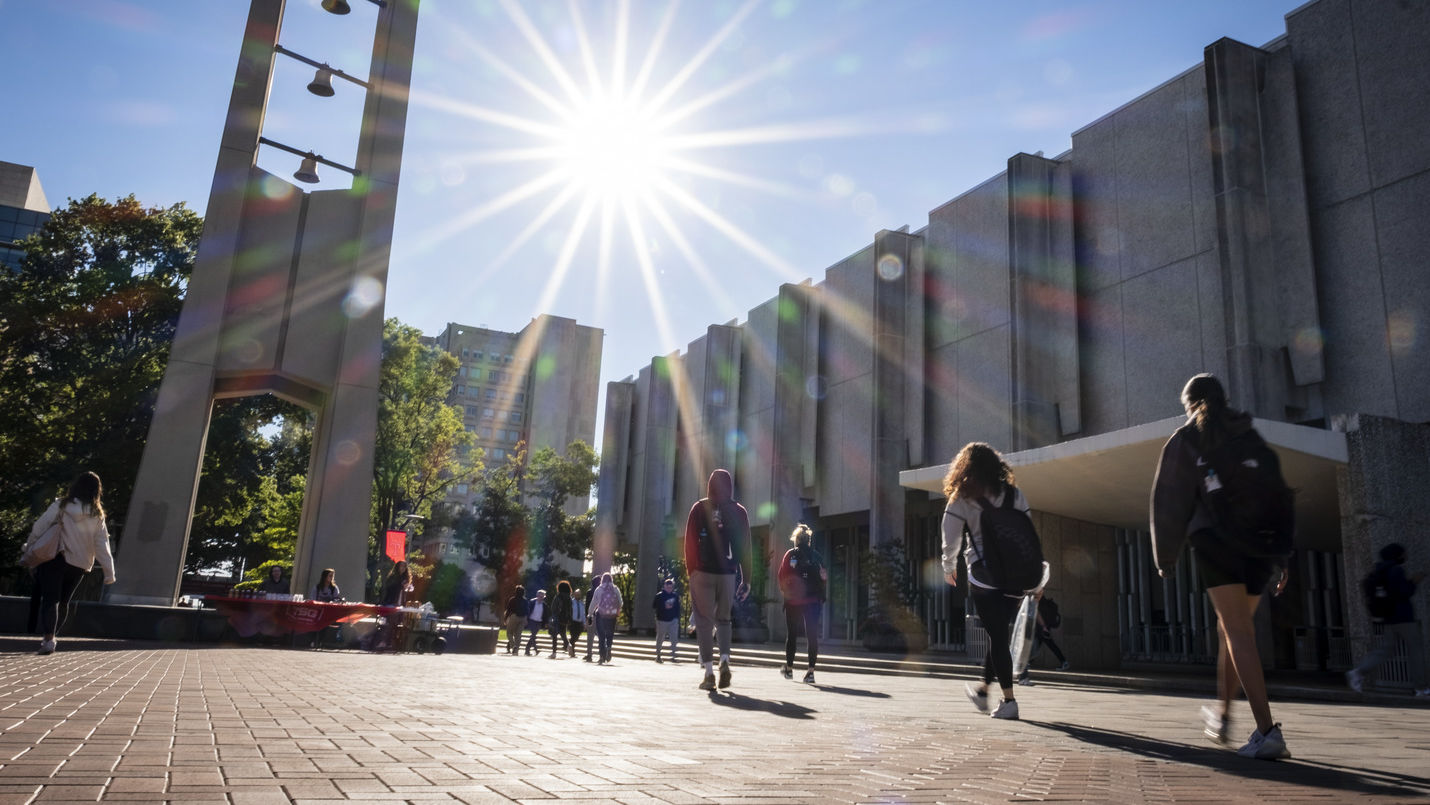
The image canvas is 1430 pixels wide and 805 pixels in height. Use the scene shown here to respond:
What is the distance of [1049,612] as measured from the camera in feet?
50.1

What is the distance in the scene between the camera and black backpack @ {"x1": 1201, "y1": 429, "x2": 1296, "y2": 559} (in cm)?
434

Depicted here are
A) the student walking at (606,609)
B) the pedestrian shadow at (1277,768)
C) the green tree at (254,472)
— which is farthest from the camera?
the green tree at (254,472)

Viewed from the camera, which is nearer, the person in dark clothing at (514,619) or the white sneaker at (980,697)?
the white sneaker at (980,697)

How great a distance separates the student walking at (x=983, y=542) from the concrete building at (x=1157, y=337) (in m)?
6.95

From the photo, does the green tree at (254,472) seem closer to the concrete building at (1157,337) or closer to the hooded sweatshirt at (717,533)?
the concrete building at (1157,337)

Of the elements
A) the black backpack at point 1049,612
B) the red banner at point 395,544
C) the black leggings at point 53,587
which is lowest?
the black leggings at point 53,587

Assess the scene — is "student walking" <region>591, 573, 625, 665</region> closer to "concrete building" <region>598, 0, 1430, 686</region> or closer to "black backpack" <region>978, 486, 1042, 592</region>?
"concrete building" <region>598, 0, 1430, 686</region>

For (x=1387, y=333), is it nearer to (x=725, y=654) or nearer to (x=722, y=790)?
(x=725, y=654)

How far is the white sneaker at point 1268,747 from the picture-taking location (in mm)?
4020

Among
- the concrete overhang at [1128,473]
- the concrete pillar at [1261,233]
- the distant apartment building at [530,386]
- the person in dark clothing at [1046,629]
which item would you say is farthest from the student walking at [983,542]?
the distant apartment building at [530,386]

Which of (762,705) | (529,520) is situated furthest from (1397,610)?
(529,520)

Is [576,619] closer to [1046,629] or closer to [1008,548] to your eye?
[1046,629]

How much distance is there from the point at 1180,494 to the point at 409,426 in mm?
33608

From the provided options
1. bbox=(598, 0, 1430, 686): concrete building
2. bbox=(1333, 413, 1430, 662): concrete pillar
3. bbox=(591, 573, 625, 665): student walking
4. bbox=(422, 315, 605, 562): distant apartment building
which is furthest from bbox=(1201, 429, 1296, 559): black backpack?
bbox=(422, 315, 605, 562): distant apartment building
